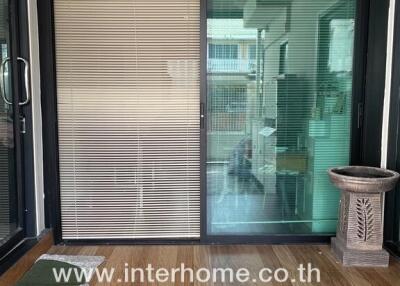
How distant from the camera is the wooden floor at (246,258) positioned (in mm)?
2670

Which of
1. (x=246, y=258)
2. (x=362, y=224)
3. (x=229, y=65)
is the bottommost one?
(x=246, y=258)

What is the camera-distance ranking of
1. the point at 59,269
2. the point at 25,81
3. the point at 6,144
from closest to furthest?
1. the point at 59,269
2. the point at 6,144
3. the point at 25,81

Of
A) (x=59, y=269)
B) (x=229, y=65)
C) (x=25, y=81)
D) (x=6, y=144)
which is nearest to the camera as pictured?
(x=59, y=269)

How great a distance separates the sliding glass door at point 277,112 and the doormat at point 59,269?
37.7 inches

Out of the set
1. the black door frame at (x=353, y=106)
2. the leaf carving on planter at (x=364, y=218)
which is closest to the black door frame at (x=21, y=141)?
Answer: the black door frame at (x=353, y=106)

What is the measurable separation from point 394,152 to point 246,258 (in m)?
1.33

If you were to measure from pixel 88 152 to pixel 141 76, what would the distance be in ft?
2.33

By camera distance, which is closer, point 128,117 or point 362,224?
point 362,224

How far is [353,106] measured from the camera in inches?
125

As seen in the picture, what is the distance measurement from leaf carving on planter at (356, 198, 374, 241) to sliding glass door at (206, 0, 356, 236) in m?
0.52

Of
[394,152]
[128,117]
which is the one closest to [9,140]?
[128,117]

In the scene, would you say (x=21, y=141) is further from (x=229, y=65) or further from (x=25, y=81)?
(x=229, y=65)

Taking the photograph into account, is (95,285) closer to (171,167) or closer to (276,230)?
(171,167)

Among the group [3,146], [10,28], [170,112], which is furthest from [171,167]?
[10,28]
